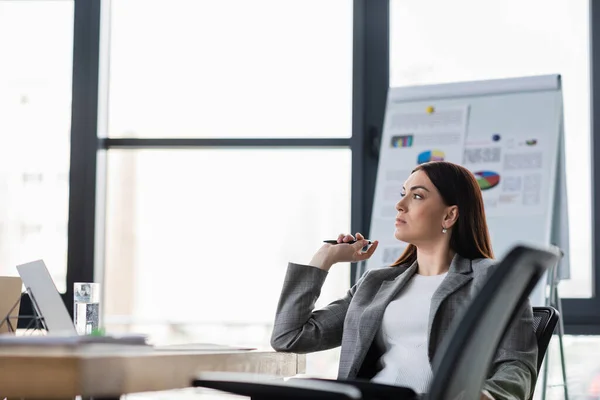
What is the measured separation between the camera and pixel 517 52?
4.22 m

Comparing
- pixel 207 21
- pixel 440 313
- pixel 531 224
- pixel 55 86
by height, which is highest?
pixel 207 21

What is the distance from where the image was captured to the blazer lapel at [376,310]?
233cm

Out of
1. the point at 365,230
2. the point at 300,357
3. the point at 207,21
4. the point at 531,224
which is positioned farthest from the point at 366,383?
the point at 207,21

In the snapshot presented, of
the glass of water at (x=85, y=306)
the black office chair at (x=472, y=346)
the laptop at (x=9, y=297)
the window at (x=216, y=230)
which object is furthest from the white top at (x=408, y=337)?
the window at (x=216, y=230)

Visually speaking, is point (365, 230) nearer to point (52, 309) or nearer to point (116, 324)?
point (116, 324)

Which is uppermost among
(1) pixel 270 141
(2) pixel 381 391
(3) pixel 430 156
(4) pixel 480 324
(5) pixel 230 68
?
(5) pixel 230 68

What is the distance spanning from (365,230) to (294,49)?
3.48ft

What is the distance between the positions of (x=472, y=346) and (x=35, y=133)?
3743 millimetres

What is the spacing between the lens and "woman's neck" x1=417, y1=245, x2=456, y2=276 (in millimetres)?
2467

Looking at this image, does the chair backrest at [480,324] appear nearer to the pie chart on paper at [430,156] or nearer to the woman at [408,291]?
the woman at [408,291]

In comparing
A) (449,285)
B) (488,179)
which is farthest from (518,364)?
(488,179)

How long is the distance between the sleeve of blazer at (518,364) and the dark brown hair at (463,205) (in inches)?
13.3

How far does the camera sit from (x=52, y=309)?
6.79 ft

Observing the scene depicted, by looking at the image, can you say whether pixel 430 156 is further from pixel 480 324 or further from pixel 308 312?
pixel 480 324
